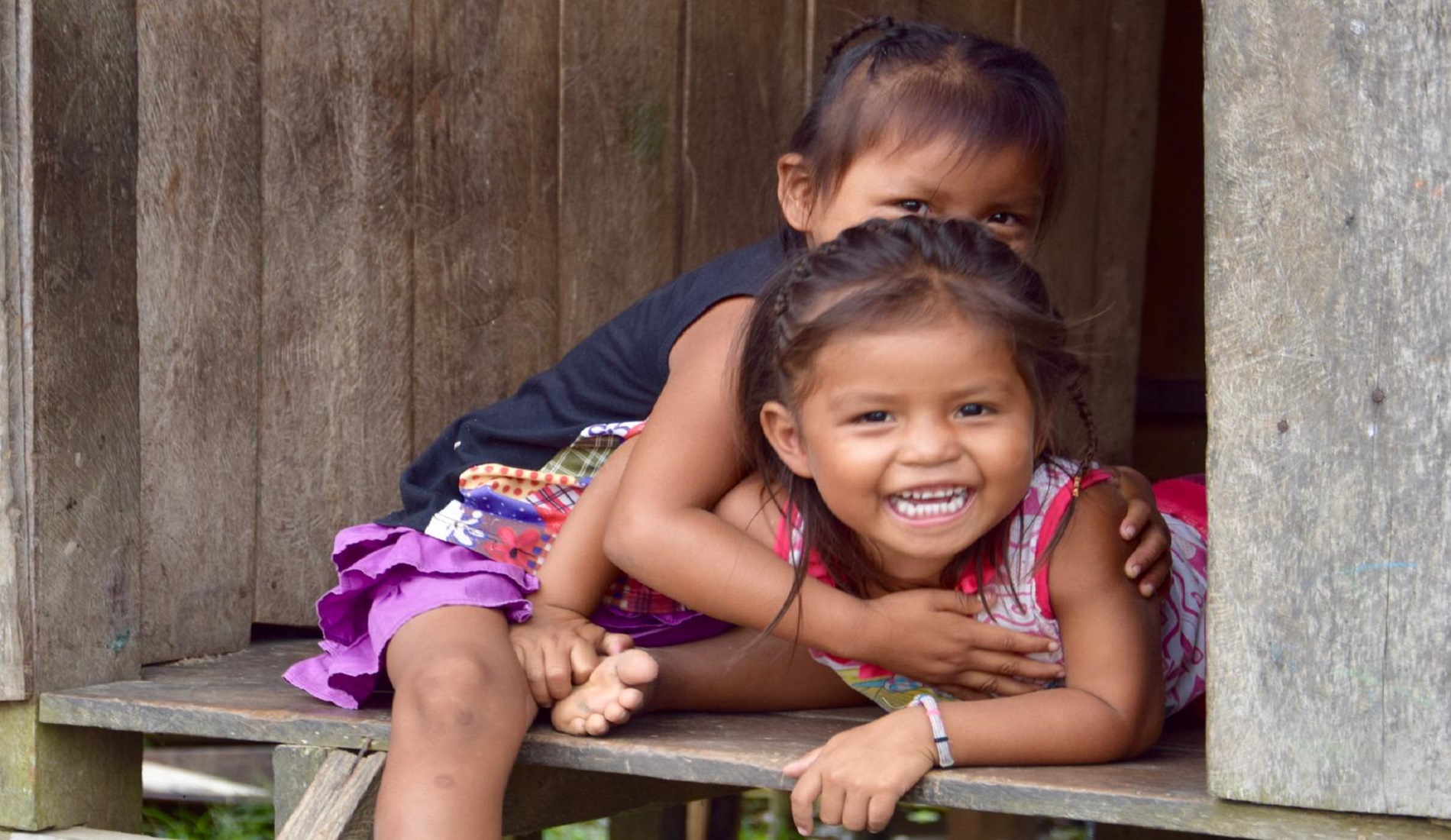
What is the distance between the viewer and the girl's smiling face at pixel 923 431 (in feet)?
6.30

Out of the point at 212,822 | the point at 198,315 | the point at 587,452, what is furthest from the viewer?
the point at 212,822

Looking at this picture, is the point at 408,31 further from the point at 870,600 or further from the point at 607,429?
the point at 870,600

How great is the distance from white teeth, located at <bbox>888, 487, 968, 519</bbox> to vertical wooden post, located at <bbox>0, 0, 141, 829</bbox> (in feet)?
3.59

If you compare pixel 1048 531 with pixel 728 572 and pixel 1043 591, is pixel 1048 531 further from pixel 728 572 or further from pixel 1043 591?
pixel 728 572

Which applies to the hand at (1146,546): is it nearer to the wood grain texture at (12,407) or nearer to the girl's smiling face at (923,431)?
the girl's smiling face at (923,431)

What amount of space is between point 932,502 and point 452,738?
22.9 inches

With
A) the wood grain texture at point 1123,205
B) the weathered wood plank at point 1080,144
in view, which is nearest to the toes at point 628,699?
the weathered wood plank at point 1080,144

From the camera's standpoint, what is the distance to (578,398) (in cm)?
255

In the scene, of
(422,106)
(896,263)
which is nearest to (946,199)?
(896,263)

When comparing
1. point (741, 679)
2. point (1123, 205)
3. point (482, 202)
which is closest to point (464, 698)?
point (741, 679)

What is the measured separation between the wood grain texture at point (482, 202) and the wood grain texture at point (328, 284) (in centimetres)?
3

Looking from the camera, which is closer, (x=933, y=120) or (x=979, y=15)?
(x=933, y=120)

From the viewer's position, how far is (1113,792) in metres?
1.77

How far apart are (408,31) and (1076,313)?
169cm
